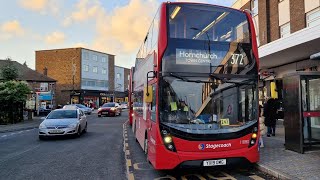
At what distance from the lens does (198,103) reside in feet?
23.2

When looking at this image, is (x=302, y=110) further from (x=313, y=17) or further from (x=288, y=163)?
(x=313, y=17)

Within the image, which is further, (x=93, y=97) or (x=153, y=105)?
(x=93, y=97)

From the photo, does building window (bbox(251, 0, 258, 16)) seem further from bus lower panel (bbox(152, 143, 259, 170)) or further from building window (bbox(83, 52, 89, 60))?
building window (bbox(83, 52, 89, 60))

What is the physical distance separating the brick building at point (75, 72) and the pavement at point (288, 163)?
62.0m

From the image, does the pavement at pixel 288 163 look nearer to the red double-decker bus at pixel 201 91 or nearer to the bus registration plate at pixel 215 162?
the red double-decker bus at pixel 201 91

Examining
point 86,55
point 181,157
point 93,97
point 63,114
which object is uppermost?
point 86,55

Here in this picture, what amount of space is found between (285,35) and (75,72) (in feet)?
182

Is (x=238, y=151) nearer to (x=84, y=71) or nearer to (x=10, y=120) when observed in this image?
(x=10, y=120)

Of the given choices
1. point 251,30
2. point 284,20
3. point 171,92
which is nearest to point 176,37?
point 171,92

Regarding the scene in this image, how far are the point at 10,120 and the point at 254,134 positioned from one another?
25162 mm

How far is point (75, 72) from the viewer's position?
6975cm

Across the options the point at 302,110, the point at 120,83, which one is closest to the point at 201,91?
the point at 302,110

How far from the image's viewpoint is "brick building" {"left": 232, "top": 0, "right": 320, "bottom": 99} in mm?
13336

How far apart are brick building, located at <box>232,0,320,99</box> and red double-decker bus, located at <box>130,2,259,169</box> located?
13.8 feet
